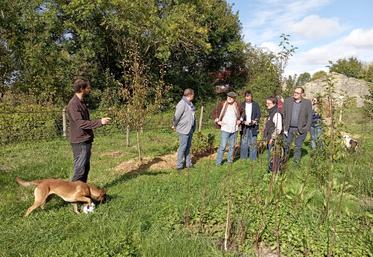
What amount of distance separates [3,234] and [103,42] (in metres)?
19.8

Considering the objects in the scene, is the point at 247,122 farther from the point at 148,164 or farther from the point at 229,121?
the point at 148,164

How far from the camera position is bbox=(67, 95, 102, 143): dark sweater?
19.2ft

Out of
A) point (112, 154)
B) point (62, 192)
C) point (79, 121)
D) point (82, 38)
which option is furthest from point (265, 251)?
point (82, 38)

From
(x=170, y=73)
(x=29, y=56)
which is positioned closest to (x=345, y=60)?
(x=170, y=73)

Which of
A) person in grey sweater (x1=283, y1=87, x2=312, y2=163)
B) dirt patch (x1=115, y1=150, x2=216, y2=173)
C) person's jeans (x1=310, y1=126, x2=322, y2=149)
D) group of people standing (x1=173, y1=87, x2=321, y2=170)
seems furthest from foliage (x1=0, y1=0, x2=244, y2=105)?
person in grey sweater (x1=283, y1=87, x2=312, y2=163)

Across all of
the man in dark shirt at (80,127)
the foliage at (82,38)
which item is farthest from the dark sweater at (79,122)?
the foliage at (82,38)

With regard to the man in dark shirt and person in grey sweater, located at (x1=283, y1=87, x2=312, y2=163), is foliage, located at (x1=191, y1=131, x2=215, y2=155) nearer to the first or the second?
person in grey sweater, located at (x1=283, y1=87, x2=312, y2=163)

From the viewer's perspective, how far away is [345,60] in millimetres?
46594

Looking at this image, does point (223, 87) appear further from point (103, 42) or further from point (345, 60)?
point (345, 60)

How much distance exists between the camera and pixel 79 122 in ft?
19.2

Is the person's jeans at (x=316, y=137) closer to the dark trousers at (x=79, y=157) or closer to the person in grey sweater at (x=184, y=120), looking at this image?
the person in grey sweater at (x=184, y=120)

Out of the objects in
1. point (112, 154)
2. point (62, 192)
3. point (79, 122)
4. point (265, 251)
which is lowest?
point (265, 251)

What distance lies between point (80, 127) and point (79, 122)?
0.26 feet

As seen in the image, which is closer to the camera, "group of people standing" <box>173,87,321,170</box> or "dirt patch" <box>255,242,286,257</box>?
"dirt patch" <box>255,242,286,257</box>
